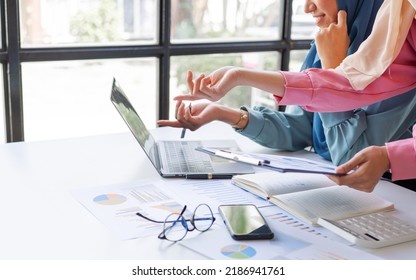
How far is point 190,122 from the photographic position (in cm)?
158

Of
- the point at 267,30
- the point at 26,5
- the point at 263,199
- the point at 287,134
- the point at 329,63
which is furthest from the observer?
the point at 267,30

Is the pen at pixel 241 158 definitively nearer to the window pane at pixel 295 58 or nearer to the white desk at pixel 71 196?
the white desk at pixel 71 196

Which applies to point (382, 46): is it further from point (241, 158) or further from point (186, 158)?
point (186, 158)

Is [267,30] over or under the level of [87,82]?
over

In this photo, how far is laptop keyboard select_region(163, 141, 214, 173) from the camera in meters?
1.51

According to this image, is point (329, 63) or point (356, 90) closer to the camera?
point (356, 90)

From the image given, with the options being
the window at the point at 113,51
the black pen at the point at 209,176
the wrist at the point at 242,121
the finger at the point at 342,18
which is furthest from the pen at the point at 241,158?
the window at the point at 113,51

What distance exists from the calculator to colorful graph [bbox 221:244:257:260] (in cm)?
18

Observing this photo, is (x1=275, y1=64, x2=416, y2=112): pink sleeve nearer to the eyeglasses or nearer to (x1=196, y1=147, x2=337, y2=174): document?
(x1=196, y1=147, x2=337, y2=174): document

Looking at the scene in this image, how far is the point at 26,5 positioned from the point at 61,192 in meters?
0.84

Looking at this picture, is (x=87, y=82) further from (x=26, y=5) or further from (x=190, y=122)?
(x=190, y=122)

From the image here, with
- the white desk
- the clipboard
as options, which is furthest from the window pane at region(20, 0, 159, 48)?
the clipboard

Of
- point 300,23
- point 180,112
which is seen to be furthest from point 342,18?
point 300,23

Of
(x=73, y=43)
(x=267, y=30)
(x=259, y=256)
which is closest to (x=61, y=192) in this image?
(x=259, y=256)
